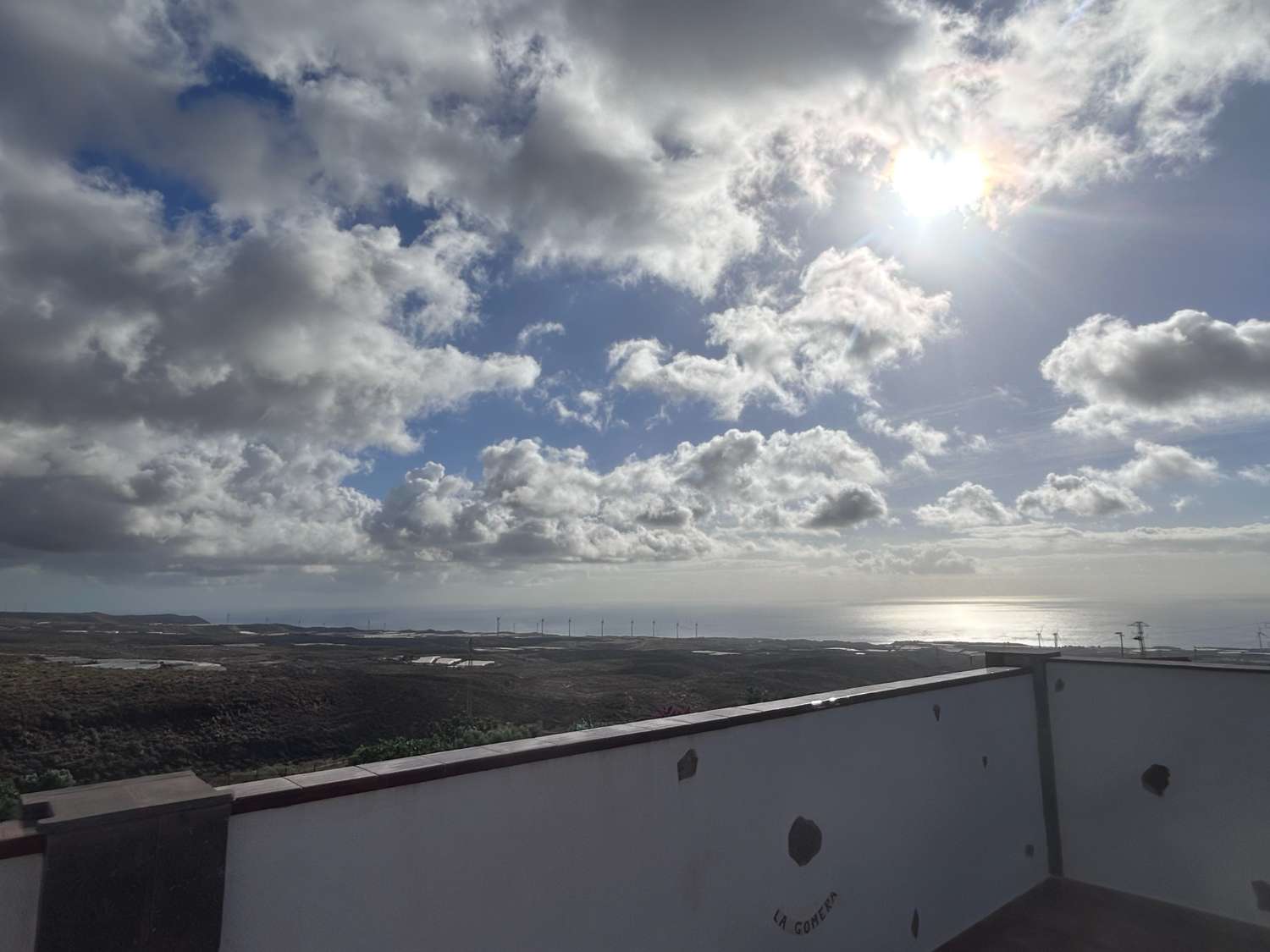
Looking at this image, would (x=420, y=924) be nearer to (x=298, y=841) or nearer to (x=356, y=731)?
(x=298, y=841)

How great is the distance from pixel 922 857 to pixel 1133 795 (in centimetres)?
241

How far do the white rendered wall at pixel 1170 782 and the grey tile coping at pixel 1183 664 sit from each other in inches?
1.0

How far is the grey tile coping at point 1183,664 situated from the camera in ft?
18.7

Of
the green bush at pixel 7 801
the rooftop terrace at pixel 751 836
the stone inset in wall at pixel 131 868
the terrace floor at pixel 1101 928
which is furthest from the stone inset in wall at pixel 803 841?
the green bush at pixel 7 801

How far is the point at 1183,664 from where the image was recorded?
6.07m

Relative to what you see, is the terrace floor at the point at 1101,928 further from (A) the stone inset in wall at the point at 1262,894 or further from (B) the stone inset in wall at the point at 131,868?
(B) the stone inset in wall at the point at 131,868

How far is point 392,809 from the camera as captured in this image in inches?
108

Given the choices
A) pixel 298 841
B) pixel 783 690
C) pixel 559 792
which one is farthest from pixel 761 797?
pixel 783 690

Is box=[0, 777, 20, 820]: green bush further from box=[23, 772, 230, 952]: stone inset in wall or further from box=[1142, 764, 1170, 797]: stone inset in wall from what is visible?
box=[1142, 764, 1170, 797]: stone inset in wall

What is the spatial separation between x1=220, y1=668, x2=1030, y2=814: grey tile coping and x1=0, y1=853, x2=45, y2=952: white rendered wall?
527 millimetres

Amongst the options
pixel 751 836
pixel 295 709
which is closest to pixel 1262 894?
pixel 751 836

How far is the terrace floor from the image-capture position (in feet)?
17.3

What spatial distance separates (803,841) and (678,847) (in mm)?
1109

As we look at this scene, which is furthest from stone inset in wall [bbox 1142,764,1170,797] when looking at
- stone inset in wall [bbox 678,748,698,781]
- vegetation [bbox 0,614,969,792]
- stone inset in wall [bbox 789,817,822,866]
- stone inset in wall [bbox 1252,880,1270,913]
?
vegetation [bbox 0,614,969,792]
